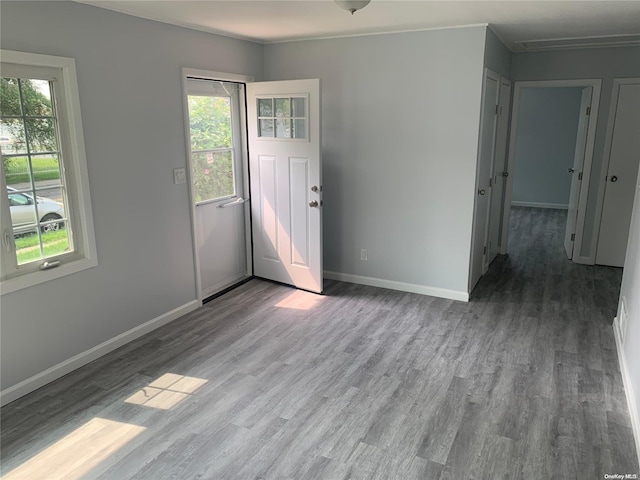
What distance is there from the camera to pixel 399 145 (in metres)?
4.29

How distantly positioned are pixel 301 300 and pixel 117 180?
193cm

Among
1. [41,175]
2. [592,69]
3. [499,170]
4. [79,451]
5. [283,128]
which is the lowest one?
[79,451]

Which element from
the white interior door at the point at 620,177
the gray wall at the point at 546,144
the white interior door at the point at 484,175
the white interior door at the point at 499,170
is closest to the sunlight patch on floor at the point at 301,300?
the white interior door at the point at 484,175

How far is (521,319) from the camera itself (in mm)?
3965

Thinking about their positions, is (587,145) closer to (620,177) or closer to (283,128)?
(620,177)

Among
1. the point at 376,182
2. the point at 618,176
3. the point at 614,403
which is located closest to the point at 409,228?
the point at 376,182

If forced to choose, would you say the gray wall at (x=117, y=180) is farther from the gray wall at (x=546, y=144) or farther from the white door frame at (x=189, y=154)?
the gray wall at (x=546, y=144)

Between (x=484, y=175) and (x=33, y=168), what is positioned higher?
(x=33, y=168)

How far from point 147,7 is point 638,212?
361cm

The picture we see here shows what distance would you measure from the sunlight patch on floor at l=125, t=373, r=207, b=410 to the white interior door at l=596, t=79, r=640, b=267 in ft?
15.4

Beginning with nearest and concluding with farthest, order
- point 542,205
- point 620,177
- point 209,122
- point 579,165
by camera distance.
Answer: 1. point 209,122
2. point 620,177
3. point 579,165
4. point 542,205

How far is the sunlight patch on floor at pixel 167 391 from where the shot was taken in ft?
9.24

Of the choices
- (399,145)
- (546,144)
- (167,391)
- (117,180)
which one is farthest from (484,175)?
(546,144)

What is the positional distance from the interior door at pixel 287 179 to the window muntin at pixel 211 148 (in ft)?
0.70
